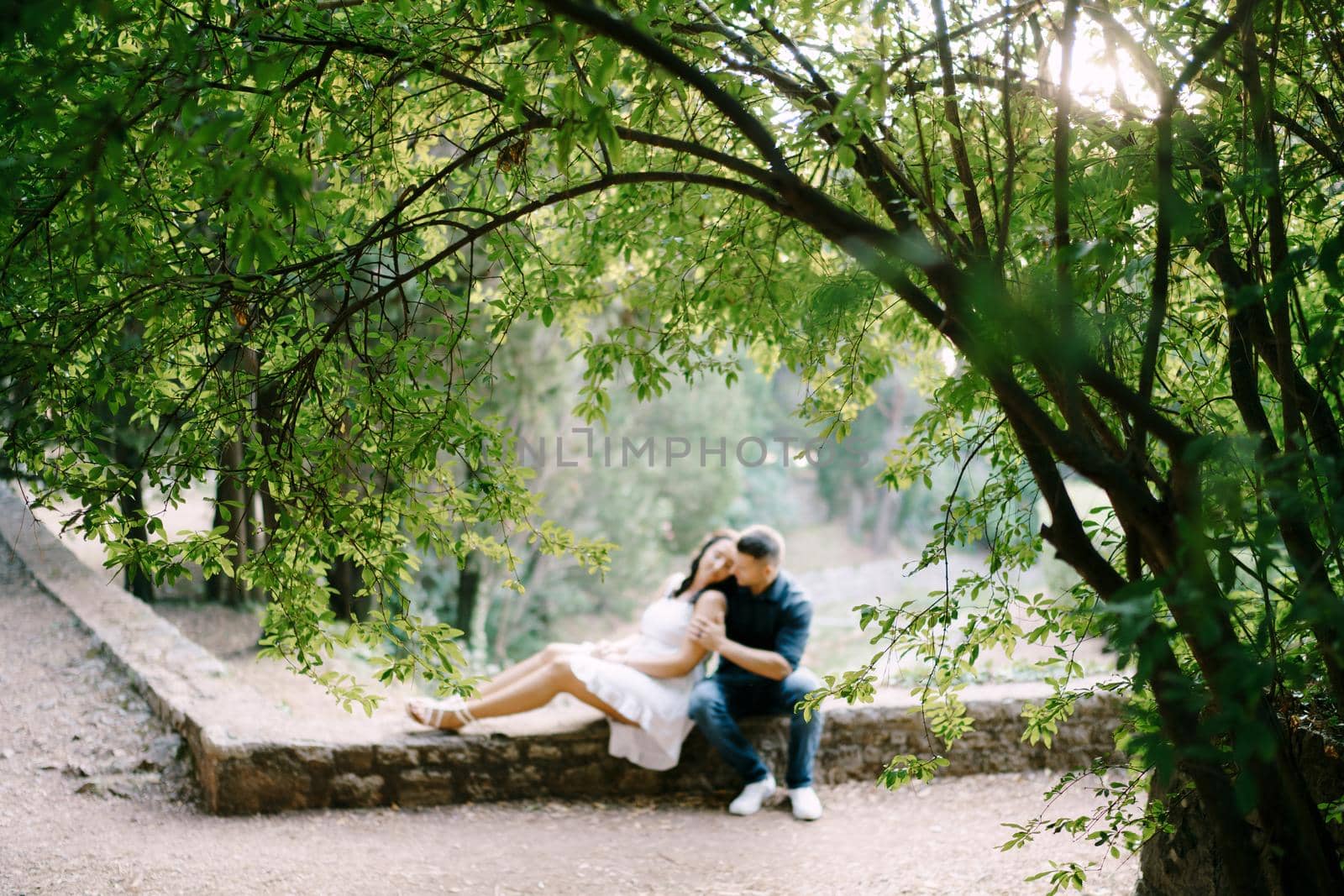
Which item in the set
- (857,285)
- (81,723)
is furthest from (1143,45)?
(81,723)

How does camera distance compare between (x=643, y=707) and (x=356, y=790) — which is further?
(x=643, y=707)

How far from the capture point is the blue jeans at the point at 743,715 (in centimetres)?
468

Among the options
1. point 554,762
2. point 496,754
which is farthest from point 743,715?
point 496,754

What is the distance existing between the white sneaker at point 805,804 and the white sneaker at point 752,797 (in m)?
→ 0.12

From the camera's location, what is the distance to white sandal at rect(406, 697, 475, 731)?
4.69 m

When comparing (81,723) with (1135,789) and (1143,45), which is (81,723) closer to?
(1135,789)

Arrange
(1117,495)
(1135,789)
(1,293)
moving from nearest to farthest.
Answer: (1117,495) → (1,293) → (1135,789)

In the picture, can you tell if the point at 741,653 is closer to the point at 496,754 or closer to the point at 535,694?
the point at 535,694

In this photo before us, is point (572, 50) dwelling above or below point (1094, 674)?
above

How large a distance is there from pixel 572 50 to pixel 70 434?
5.06 ft

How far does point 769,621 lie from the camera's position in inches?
194

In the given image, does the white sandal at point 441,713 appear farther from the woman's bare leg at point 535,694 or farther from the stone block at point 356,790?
the stone block at point 356,790

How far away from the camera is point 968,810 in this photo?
473 cm

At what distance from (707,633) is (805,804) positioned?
0.92 m
